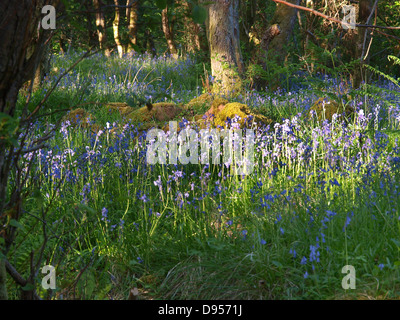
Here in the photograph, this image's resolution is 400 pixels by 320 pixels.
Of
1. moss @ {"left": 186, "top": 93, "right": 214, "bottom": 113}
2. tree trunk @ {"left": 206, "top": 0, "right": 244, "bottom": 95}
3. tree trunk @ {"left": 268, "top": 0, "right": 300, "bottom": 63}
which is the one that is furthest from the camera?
tree trunk @ {"left": 268, "top": 0, "right": 300, "bottom": 63}

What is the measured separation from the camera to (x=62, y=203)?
3.51 m

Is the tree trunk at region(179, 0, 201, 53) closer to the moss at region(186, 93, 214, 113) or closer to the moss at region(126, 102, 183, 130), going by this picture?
the moss at region(186, 93, 214, 113)

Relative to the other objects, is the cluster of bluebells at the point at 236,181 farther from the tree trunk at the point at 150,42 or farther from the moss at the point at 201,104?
the tree trunk at the point at 150,42

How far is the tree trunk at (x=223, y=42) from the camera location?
776 cm

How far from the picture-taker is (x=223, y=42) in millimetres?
7996

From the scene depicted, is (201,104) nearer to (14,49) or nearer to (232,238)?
(232,238)

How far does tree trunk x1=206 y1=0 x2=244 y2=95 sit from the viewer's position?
7.76 metres

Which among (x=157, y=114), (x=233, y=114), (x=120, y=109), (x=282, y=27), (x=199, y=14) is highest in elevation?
(x=282, y=27)

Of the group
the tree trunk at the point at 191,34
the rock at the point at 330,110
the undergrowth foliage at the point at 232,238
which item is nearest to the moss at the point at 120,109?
the undergrowth foliage at the point at 232,238

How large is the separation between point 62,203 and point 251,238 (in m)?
1.65

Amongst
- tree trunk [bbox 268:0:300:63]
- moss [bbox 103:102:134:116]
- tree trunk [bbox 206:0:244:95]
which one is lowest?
moss [bbox 103:102:134:116]

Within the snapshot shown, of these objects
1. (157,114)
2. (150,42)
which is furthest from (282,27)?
(150,42)

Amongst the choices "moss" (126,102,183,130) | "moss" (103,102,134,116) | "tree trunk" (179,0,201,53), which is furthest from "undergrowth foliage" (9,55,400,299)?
"tree trunk" (179,0,201,53)
